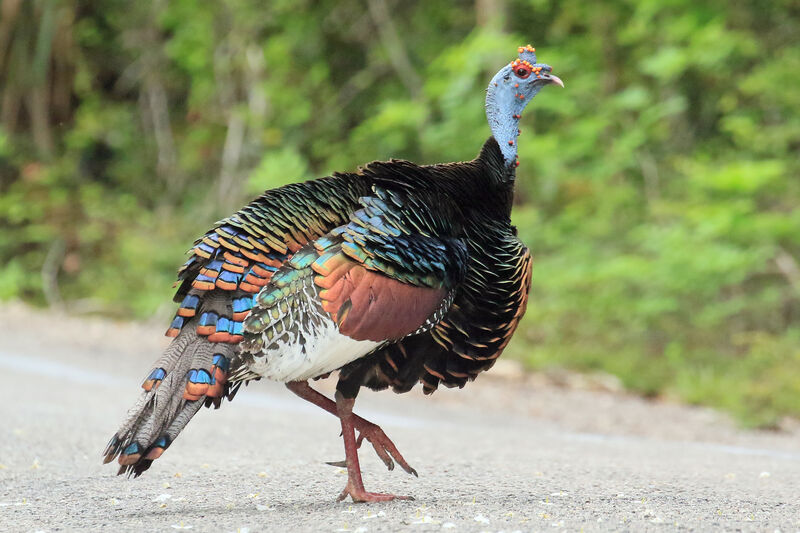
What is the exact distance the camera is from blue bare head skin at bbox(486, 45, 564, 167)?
4930 millimetres

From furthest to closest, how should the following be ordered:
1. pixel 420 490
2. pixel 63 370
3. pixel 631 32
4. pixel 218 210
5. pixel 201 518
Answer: pixel 218 210 < pixel 631 32 < pixel 63 370 < pixel 420 490 < pixel 201 518

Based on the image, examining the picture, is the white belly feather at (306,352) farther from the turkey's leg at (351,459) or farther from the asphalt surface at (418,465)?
the asphalt surface at (418,465)

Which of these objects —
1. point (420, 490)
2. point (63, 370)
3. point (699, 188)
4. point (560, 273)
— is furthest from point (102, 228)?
point (420, 490)

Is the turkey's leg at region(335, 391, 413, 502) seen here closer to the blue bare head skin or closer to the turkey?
the turkey

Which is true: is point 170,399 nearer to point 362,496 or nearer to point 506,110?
point 362,496

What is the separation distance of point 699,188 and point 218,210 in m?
8.77

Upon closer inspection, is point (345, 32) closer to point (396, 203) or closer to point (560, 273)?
point (560, 273)

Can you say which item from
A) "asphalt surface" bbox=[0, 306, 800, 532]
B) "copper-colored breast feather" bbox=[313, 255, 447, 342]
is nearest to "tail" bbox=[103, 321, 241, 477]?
"asphalt surface" bbox=[0, 306, 800, 532]

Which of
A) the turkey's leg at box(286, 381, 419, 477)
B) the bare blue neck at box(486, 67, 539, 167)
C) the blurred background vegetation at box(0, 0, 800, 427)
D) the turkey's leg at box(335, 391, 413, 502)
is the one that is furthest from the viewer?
the blurred background vegetation at box(0, 0, 800, 427)

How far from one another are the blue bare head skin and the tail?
176 centimetres

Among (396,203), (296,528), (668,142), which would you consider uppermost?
(668,142)

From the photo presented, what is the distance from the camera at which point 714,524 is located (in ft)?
12.7

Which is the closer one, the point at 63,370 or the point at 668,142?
the point at 63,370

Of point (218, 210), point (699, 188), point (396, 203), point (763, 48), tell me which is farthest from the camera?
point (218, 210)
